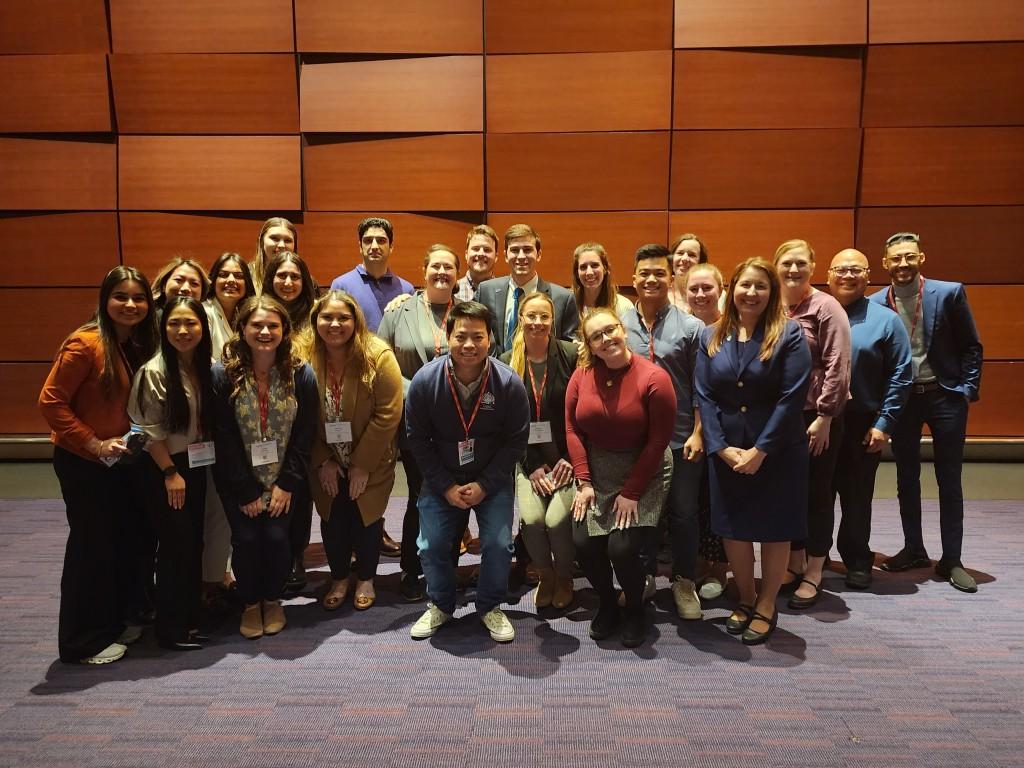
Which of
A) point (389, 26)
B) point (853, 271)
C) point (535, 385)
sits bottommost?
point (535, 385)

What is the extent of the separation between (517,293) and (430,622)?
1388 mm

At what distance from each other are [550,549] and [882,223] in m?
3.50

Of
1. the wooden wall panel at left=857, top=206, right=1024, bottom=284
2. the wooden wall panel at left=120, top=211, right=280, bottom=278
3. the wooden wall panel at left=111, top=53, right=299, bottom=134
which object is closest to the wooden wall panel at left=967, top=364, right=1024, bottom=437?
the wooden wall panel at left=857, top=206, right=1024, bottom=284

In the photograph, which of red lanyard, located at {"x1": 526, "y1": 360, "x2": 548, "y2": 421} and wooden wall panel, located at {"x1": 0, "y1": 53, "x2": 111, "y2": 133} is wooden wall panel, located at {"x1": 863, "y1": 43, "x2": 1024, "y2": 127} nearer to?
red lanyard, located at {"x1": 526, "y1": 360, "x2": 548, "y2": 421}

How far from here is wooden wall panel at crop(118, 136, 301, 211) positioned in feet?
14.9

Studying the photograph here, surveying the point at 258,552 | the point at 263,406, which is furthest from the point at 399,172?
the point at 258,552

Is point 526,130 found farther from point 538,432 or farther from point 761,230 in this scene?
point 538,432

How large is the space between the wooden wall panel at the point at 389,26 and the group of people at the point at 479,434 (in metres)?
2.43

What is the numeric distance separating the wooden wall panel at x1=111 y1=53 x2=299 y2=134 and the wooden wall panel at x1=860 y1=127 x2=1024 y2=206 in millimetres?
4009

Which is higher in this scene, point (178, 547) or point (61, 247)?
point (61, 247)

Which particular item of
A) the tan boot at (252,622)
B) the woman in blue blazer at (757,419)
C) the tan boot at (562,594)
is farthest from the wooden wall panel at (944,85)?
the tan boot at (252,622)

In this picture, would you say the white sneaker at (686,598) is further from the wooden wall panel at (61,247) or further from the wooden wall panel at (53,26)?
the wooden wall panel at (53,26)

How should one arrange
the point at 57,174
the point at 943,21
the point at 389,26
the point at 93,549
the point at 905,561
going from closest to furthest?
the point at 93,549 → the point at 905,561 → the point at 943,21 → the point at 389,26 → the point at 57,174

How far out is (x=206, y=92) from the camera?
4492 mm
